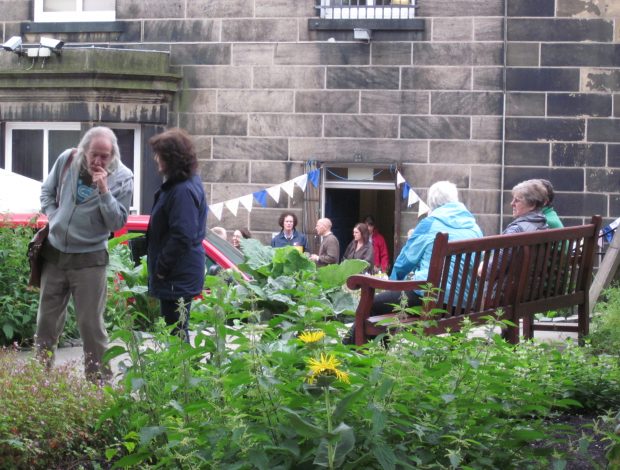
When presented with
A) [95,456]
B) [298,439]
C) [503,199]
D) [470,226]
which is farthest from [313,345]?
[503,199]

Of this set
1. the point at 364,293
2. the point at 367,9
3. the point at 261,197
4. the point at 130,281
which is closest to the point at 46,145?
the point at 261,197

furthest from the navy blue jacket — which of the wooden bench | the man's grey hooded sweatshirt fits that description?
the wooden bench

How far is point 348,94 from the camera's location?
59.2ft

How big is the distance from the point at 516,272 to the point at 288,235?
32.7 ft

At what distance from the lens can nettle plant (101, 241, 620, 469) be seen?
11.4 ft

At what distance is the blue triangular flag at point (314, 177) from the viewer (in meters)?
18.2

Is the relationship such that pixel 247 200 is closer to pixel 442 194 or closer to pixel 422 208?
pixel 422 208

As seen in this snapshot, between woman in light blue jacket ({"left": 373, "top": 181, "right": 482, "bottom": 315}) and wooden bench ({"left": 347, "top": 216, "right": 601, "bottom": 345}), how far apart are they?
0.27 m

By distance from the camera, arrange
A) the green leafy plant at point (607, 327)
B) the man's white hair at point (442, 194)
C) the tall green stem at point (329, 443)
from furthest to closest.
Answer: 1. the man's white hair at point (442, 194)
2. the green leafy plant at point (607, 327)
3. the tall green stem at point (329, 443)

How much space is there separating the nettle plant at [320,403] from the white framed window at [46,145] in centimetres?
1444

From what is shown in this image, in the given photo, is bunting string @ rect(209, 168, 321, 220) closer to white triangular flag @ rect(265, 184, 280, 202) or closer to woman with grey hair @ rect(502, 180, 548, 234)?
white triangular flag @ rect(265, 184, 280, 202)

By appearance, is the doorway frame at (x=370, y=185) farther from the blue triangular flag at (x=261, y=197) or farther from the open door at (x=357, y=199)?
the blue triangular flag at (x=261, y=197)

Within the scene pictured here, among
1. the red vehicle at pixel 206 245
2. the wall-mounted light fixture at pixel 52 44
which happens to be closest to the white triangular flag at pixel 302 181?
the wall-mounted light fixture at pixel 52 44

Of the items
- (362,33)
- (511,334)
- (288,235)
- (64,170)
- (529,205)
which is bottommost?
(288,235)
